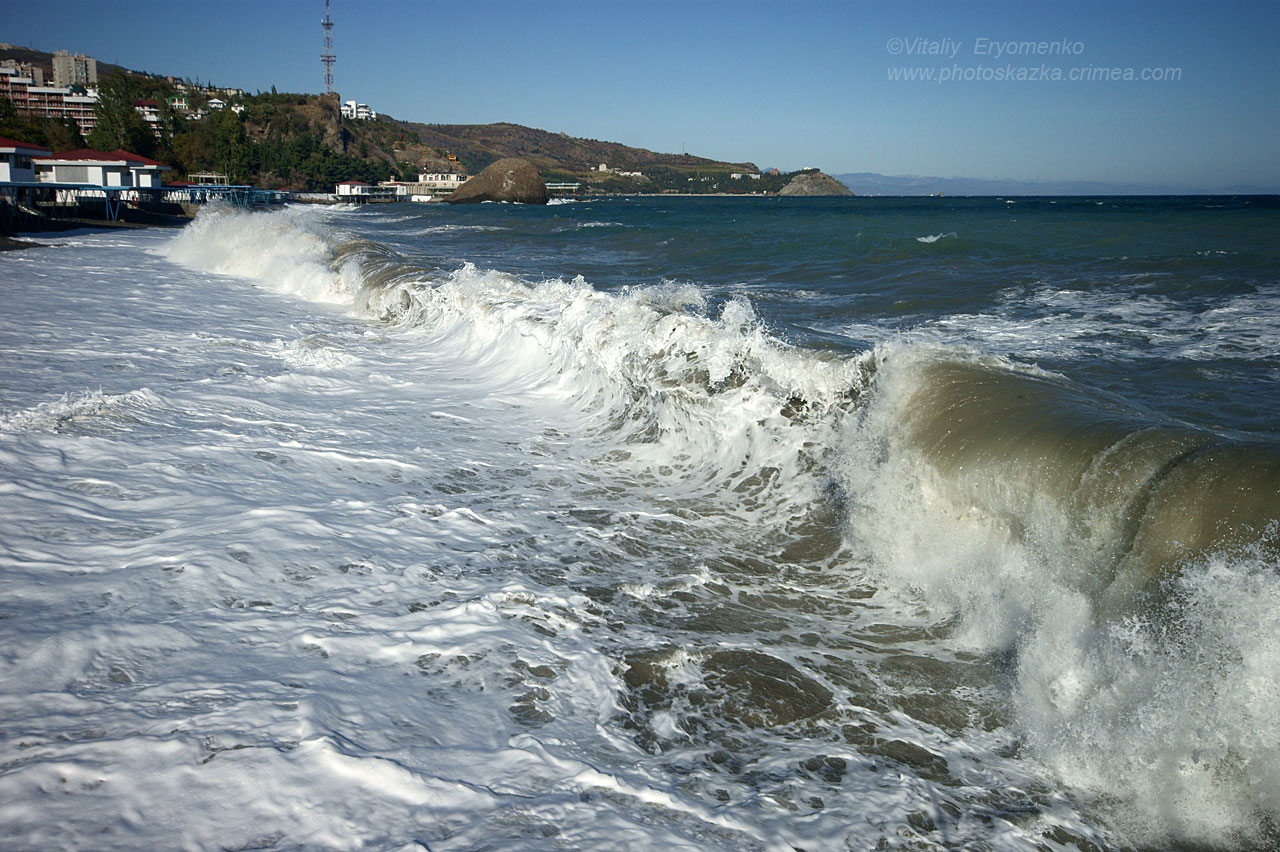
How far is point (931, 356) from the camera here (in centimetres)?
618

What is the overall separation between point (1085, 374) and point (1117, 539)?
4.66m

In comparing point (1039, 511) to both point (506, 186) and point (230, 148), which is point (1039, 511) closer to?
point (506, 186)

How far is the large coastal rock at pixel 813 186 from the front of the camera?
16762 centimetres

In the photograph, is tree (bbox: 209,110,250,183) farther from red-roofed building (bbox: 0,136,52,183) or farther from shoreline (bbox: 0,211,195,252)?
red-roofed building (bbox: 0,136,52,183)

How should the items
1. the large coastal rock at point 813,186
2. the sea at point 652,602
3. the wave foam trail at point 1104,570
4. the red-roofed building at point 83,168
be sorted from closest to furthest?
the sea at point 652,602 < the wave foam trail at point 1104,570 < the red-roofed building at point 83,168 < the large coastal rock at point 813,186

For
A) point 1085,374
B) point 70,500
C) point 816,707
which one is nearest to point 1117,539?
point 816,707

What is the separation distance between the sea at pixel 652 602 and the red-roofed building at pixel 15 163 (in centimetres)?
3991

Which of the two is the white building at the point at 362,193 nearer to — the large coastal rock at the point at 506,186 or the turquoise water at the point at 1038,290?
the large coastal rock at the point at 506,186

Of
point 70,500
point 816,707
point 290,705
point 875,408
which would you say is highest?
point 875,408

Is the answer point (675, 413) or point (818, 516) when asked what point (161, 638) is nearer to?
point (818, 516)

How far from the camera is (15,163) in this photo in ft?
133

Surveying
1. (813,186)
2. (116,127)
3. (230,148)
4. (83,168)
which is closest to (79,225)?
(83,168)

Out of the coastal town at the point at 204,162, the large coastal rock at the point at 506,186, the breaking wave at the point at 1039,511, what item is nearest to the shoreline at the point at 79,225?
the coastal town at the point at 204,162

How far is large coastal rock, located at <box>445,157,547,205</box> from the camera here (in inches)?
3578
